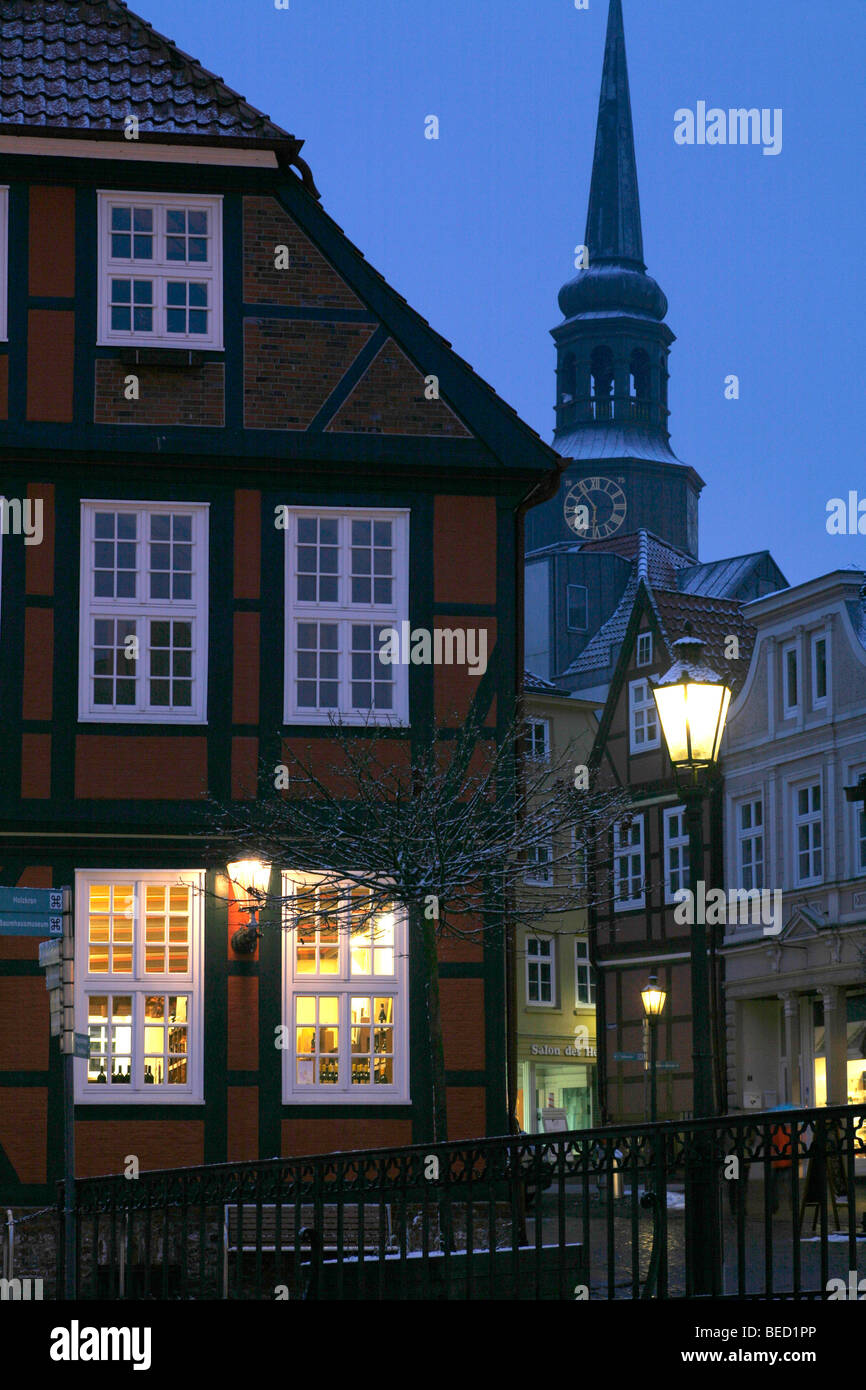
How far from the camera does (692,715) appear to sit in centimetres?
1246

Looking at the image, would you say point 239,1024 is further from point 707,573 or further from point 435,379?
point 707,573

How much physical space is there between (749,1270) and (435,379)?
8176 mm

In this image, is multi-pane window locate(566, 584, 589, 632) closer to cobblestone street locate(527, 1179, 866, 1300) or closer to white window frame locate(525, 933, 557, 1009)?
white window frame locate(525, 933, 557, 1009)

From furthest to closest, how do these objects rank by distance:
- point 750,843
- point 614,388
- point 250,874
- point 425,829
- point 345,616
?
point 614,388 < point 750,843 < point 345,616 < point 250,874 < point 425,829

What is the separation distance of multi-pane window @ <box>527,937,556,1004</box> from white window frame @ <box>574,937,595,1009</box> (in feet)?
2.31

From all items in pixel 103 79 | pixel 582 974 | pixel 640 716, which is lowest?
pixel 582 974

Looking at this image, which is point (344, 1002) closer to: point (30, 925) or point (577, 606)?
point (30, 925)

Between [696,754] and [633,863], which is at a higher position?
[633,863]

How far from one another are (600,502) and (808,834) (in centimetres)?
5143

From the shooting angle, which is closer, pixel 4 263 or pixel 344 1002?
pixel 344 1002

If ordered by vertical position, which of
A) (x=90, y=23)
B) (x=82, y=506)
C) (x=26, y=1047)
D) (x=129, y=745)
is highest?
(x=90, y=23)

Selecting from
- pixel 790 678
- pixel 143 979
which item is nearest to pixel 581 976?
pixel 790 678
